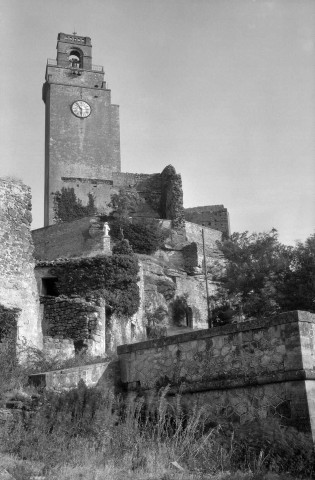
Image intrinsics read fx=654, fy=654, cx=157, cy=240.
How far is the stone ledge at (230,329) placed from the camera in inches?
361

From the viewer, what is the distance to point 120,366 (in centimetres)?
1148

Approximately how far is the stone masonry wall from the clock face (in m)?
34.1

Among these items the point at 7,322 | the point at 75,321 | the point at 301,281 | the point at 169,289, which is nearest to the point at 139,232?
the point at 169,289

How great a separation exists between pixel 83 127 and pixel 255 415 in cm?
4393

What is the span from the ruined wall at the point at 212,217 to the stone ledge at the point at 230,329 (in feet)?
136

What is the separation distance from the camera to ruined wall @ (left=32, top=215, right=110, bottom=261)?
34.7 meters

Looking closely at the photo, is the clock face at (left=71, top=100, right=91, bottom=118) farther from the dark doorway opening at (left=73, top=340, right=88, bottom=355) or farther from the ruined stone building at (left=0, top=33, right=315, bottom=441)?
the dark doorway opening at (left=73, top=340, right=88, bottom=355)

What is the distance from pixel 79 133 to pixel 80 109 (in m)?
2.20

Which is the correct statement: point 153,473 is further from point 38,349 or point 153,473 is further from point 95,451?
point 38,349

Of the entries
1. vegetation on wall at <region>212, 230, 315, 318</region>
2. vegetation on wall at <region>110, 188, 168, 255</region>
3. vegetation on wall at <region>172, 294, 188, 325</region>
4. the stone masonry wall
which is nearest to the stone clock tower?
vegetation on wall at <region>110, 188, 168, 255</region>

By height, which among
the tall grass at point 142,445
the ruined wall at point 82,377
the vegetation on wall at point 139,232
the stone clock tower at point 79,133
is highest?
the stone clock tower at point 79,133

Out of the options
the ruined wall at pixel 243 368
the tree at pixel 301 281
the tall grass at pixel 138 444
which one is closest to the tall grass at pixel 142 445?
the tall grass at pixel 138 444

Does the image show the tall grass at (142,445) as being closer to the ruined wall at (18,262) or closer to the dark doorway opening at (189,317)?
the ruined wall at (18,262)

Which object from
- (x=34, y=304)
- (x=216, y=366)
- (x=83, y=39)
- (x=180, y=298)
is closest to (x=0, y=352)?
(x=34, y=304)
